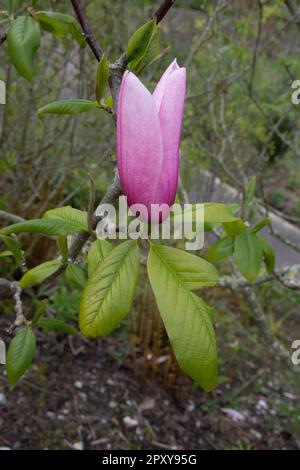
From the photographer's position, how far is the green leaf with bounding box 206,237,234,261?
0.99 m

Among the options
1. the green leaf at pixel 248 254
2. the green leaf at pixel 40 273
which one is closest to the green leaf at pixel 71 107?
the green leaf at pixel 40 273

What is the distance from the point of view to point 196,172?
375 cm

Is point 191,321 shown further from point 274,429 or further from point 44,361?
point 274,429

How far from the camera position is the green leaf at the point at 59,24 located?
0.83 m

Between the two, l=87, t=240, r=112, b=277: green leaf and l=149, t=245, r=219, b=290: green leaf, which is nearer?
l=149, t=245, r=219, b=290: green leaf

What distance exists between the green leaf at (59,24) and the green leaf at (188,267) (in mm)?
423

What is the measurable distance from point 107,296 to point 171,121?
0.70 feet

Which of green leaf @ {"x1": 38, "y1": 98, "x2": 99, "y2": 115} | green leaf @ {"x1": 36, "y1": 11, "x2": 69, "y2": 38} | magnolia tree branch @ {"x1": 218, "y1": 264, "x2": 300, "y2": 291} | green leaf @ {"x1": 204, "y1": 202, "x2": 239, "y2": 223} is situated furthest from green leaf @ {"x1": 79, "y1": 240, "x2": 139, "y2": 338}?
magnolia tree branch @ {"x1": 218, "y1": 264, "x2": 300, "y2": 291}

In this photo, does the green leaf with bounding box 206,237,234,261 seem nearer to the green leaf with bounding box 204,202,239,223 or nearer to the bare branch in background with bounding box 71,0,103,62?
the green leaf with bounding box 204,202,239,223

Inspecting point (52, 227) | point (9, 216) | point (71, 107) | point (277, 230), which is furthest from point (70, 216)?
point (277, 230)

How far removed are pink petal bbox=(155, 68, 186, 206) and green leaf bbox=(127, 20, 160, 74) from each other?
7 cm

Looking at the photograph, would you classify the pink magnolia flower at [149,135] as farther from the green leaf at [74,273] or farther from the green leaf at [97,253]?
the green leaf at [74,273]

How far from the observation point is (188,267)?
60cm

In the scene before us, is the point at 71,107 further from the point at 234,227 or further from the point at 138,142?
the point at 234,227
